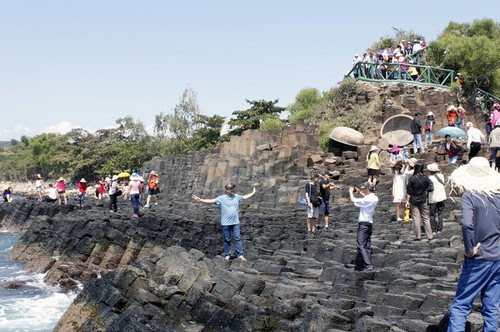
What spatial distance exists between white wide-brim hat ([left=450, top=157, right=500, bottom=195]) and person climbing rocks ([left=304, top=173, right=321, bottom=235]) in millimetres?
9033

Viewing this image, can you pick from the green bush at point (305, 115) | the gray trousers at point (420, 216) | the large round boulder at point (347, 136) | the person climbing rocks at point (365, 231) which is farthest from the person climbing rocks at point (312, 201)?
the green bush at point (305, 115)

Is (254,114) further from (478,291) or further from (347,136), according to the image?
(478,291)

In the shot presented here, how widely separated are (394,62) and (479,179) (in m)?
26.3

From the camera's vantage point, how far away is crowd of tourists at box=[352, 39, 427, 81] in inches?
1206

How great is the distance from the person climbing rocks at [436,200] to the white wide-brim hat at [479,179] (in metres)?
6.29

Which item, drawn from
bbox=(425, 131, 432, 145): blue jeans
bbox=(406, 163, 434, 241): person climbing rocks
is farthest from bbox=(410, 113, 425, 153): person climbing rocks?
bbox=(406, 163, 434, 241): person climbing rocks

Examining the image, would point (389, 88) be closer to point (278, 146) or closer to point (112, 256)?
point (278, 146)

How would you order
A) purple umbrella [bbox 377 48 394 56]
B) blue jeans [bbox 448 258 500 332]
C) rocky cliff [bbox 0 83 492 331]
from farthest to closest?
purple umbrella [bbox 377 48 394 56] → rocky cliff [bbox 0 83 492 331] → blue jeans [bbox 448 258 500 332]

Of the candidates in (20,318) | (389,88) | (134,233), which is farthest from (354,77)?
(20,318)

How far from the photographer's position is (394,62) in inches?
1228

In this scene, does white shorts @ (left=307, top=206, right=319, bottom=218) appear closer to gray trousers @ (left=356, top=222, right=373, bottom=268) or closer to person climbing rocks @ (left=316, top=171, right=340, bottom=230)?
person climbing rocks @ (left=316, top=171, right=340, bottom=230)

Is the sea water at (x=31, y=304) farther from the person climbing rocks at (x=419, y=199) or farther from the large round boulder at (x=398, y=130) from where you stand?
the large round boulder at (x=398, y=130)

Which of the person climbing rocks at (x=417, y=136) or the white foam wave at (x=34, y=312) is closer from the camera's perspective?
the white foam wave at (x=34, y=312)

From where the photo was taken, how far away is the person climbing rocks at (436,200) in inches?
488
